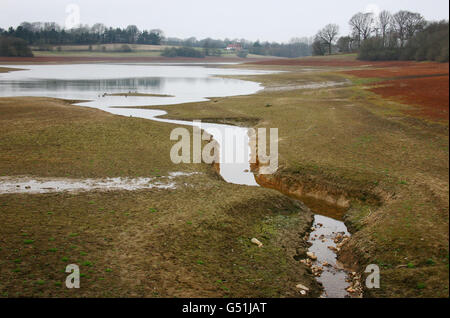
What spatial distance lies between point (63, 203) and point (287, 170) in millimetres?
14272

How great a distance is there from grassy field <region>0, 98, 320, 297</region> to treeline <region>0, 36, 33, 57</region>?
6549 inches

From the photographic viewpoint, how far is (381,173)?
2241 centimetres

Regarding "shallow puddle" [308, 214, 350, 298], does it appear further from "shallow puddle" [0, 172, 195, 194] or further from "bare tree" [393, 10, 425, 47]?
"bare tree" [393, 10, 425, 47]

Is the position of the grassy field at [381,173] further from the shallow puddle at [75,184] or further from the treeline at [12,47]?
the treeline at [12,47]

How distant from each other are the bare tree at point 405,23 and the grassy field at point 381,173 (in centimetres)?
7985

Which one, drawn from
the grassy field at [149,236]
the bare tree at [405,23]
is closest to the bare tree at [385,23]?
the bare tree at [405,23]

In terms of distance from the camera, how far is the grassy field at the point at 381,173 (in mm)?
13203

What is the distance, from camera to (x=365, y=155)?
86.6 feet

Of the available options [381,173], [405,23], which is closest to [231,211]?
[381,173]

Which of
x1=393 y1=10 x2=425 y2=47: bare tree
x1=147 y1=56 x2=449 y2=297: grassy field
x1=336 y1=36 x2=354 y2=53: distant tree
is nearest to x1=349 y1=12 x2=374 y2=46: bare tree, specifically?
x1=336 y1=36 x2=354 y2=53: distant tree

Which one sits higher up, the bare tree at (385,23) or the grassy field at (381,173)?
the bare tree at (385,23)

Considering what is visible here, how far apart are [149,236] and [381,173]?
14714 mm

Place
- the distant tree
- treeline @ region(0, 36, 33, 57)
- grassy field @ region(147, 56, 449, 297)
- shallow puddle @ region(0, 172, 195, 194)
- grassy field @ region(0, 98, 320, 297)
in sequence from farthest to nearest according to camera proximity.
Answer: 1. the distant tree
2. treeline @ region(0, 36, 33, 57)
3. shallow puddle @ region(0, 172, 195, 194)
4. grassy field @ region(147, 56, 449, 297)
5. grassy field @ region(0, 98, 320, 297)

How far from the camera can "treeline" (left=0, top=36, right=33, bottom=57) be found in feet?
535
